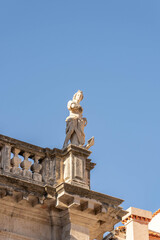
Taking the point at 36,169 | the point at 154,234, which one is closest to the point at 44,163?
the point at 36,169

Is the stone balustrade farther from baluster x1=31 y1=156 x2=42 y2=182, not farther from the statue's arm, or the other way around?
the statue's arm

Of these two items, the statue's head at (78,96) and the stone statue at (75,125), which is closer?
the stone statue at (75,125)

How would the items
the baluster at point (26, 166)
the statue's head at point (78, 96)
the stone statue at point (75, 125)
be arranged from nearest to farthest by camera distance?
the baluster at point (26, 166) → the stone statue at point (75, 125) → the statue's head at point (78, 96)

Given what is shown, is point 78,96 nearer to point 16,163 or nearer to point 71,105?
point 71,105

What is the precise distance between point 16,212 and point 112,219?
2.22m

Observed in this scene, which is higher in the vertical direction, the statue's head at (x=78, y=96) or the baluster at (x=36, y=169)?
the statue's head at (x=78, y=96)

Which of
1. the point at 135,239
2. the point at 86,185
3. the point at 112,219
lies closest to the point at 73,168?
the point at 86,185

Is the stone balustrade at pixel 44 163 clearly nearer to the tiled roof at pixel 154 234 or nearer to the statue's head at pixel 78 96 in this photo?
the statue's head at pixel 78 96

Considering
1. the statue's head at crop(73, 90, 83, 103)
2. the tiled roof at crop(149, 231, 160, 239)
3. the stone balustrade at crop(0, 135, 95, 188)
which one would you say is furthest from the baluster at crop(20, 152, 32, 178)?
the tiled roof at crop(149, 231, 160, 239)

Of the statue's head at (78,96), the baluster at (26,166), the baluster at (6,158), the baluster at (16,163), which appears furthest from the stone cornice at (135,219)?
the baluster at (6,158)

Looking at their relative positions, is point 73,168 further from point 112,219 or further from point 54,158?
point 112,219

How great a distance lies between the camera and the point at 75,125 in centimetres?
1388

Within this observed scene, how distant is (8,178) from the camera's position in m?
12.1

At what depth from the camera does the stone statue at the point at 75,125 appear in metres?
13.8
